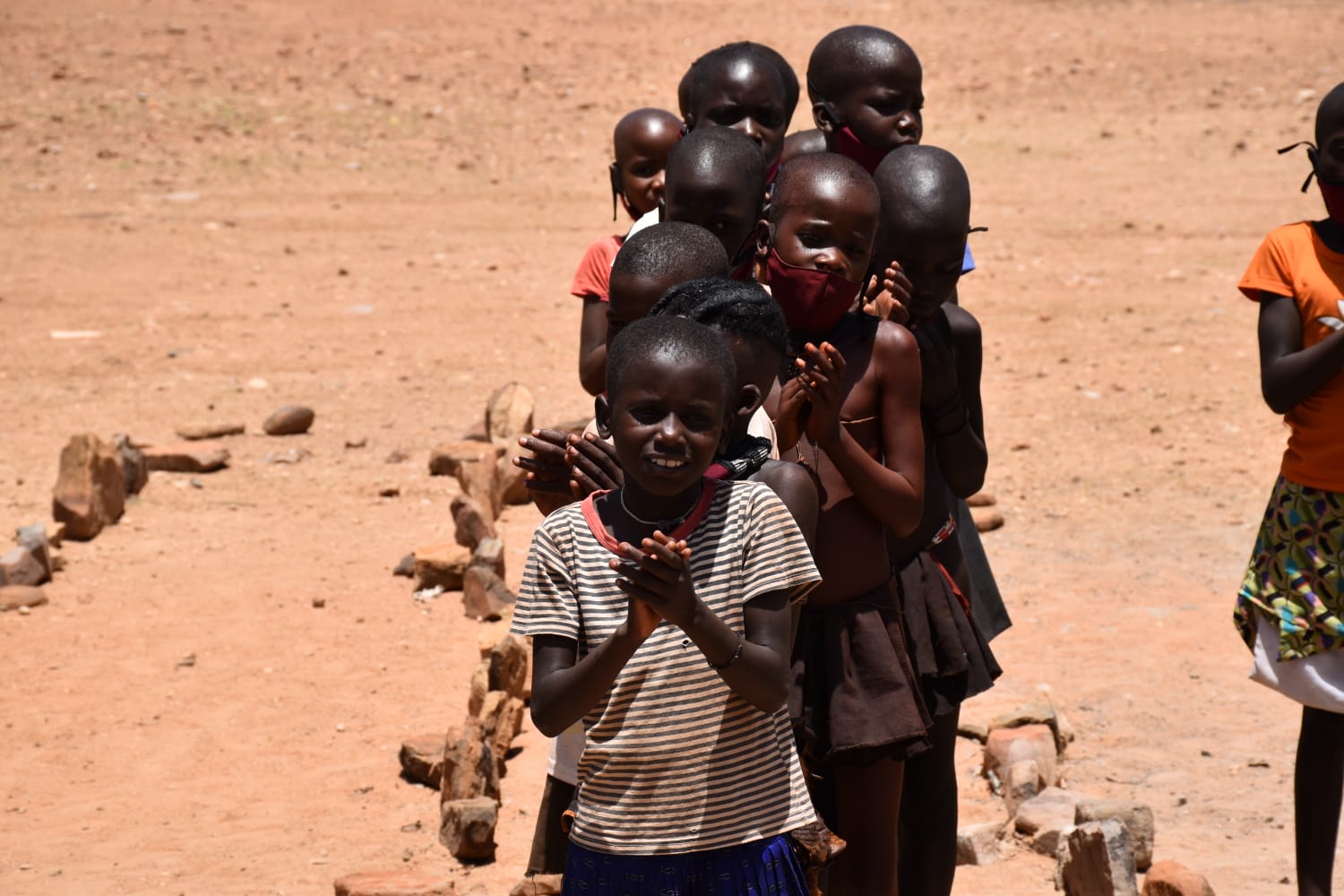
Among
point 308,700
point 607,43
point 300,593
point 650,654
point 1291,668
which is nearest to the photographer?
point 650,654

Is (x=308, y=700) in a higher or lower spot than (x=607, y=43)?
lower

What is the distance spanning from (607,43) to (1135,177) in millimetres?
6615

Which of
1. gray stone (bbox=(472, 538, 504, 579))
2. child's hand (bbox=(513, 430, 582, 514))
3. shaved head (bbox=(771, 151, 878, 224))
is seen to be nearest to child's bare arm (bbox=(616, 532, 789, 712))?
child's hand (bbox=(513, 430, 582, 514))

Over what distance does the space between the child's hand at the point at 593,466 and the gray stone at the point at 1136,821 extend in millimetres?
1960

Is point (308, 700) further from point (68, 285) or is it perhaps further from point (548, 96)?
point (548, 96)

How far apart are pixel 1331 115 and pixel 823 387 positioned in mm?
1407

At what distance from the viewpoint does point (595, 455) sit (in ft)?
8.99

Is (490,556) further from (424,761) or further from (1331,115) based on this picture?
(1331,115)

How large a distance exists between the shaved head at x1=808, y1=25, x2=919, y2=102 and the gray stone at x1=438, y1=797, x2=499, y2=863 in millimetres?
1987

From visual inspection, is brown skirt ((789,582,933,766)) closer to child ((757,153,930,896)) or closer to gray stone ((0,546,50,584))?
child ((757,153,930,896))

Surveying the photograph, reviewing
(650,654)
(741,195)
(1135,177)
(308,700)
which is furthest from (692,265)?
(1135,177)

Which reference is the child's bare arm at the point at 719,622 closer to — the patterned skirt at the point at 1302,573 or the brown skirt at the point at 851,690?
the brown skirt at the point at 851,690

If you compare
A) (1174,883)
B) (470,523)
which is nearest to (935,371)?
(1174,883)

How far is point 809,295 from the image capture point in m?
2.88
